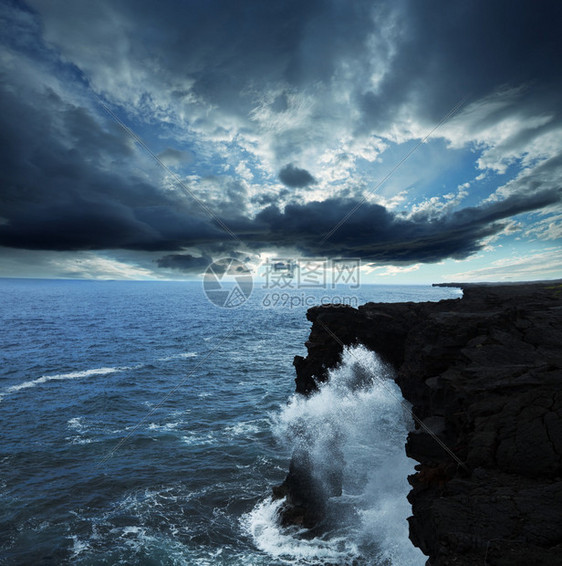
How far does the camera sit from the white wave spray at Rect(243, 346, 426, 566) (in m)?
16.3

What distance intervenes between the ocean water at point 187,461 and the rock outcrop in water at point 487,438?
342 centimetres

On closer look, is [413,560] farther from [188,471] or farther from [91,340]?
[91,340]

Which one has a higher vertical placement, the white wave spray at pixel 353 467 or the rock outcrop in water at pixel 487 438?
the rock outcrop in water at pixel 487 438

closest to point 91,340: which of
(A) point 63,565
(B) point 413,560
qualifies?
(A) point 63,565

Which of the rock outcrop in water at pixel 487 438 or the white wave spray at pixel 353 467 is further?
the white wave spray at pixel 353 467

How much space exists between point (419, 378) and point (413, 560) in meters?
9.03

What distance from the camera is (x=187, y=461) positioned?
24141 mm

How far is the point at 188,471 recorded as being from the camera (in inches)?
904

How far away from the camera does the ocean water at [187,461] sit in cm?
1631

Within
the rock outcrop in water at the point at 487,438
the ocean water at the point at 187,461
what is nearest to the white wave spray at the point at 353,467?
the ocean water at the point at 187,461

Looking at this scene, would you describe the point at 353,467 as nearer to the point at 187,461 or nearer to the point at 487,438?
the point at 187,461

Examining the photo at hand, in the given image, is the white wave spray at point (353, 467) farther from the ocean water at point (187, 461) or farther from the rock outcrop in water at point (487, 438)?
the rock outcrop in water at point (487, 438)

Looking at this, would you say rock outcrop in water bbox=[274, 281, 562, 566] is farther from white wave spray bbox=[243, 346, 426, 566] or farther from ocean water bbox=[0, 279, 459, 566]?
ocean water bbox=[0, 279, 459, 566]

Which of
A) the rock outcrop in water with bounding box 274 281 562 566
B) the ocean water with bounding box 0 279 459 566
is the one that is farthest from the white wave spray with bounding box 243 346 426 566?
the rock outcrop in water with bounding box 274 281 562 566
